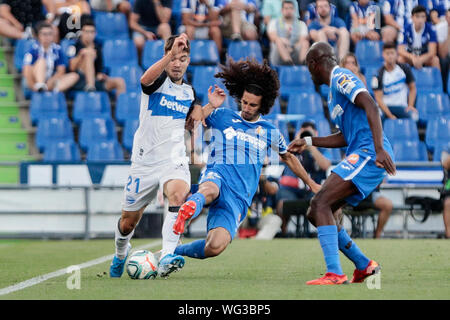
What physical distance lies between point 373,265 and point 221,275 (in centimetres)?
162

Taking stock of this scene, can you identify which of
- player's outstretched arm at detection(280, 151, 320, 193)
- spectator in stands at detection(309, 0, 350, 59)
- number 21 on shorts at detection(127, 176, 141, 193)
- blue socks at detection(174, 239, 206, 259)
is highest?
spectator in stands at detection(309, 0, 350, 59)

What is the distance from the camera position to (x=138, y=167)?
27.7 feet

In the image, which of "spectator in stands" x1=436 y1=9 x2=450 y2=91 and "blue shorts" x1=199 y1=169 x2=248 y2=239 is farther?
"spectator in stands" x1=436 y1=9 x2=450 y2=91

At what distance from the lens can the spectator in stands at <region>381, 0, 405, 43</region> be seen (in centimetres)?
1825

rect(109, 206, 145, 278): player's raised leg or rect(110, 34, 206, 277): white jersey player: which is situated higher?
rect(110, 34, 206, 277): white jersey player

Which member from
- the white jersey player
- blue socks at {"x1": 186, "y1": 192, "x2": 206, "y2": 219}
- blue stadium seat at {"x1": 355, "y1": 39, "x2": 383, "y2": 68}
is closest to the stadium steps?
blue stadium seat at {"x1": 355, "y1": 39, "x2": 383, "y2": 68}

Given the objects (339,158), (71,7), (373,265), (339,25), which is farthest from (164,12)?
(373,265)

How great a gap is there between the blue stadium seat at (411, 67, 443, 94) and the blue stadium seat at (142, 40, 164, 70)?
5397mm

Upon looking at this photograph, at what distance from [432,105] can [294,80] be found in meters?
2.91

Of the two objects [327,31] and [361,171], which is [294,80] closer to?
[327,31]

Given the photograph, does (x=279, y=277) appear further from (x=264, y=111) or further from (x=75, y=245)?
(x=75, y=245)

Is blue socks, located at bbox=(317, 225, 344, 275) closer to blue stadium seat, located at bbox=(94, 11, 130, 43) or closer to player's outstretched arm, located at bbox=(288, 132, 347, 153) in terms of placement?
player's outstretched arm, located at bbox=(288, 132, 347, 153)

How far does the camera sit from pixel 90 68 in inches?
693
